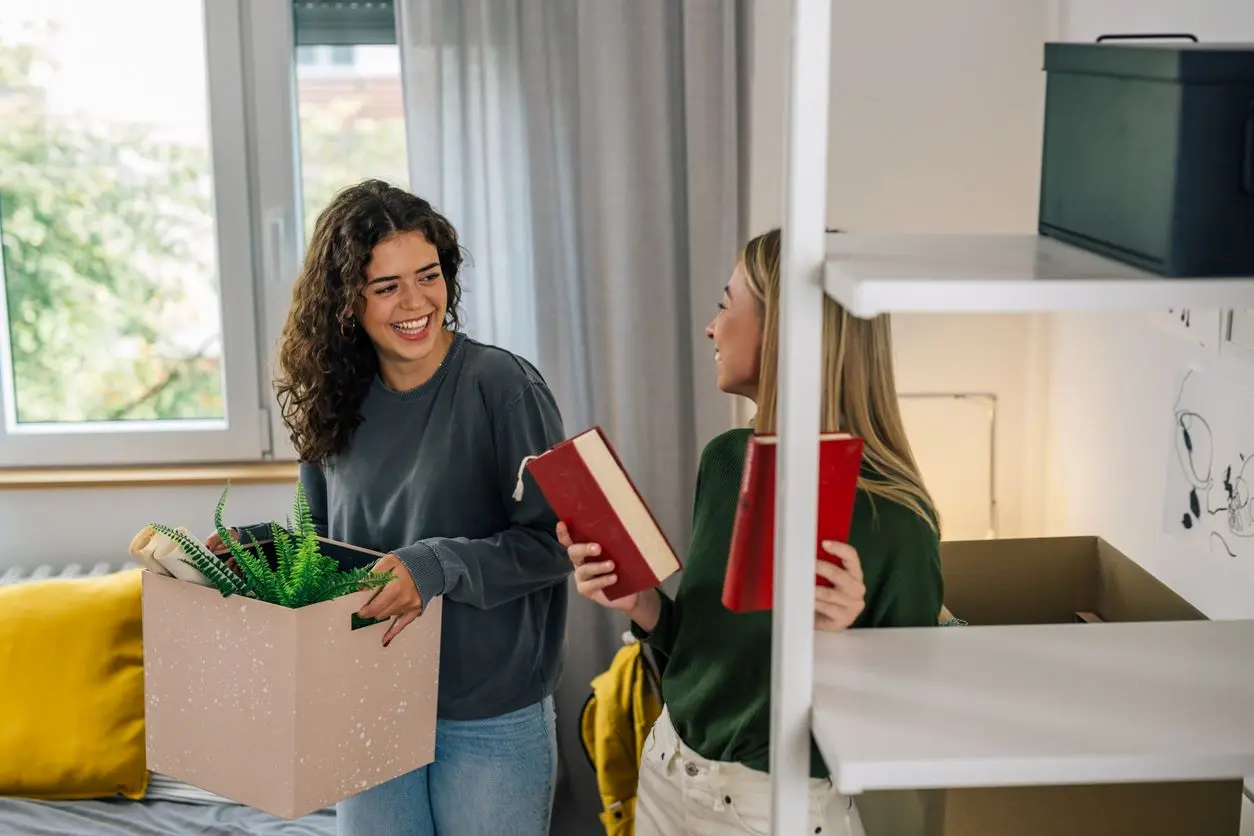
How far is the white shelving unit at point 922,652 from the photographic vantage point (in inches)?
33.5

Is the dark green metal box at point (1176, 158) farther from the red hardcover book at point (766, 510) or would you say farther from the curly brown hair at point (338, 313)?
the curly brown hair at point (338, 313)

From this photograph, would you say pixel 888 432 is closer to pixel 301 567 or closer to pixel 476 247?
pixel 301 567

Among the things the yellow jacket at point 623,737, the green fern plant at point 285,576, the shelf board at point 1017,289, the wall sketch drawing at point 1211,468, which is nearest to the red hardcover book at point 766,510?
the shelf board at point 1017,289

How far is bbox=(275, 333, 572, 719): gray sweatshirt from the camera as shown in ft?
5.66

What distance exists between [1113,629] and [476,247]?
1.80 metres

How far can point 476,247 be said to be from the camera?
2684mm

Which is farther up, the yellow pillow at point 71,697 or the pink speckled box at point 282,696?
the pink speckled box at point 282,696

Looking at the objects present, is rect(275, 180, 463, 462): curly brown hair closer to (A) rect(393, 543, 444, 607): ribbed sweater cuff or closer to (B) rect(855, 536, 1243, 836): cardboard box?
(A) rect(393, 543, 444, 607): ribbed sweater cuff

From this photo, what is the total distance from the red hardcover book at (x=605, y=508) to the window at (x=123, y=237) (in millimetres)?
1754

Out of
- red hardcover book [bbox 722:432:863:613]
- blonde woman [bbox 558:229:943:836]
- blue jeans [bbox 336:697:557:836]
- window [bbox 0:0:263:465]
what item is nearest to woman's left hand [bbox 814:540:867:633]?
red hardcover book [bbox 722:432:863:613]

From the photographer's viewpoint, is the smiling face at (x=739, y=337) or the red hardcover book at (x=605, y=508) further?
the smiling face at (x=739, y=337)

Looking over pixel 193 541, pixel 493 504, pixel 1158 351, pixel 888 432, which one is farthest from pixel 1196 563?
pixel 193 541

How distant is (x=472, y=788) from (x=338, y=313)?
65 cm

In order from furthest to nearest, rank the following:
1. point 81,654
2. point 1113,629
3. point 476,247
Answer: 1. point 476,247
2. point 81,654
3. point 1113,629
